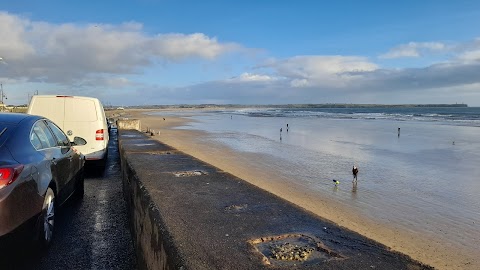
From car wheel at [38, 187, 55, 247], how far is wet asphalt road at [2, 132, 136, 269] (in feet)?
0.40

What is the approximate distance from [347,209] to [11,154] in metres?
8.20

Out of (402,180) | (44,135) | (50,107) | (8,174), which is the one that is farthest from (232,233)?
(402,180)

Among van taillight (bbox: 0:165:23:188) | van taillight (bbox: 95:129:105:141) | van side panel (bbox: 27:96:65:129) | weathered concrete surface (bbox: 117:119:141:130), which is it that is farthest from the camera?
weathered concrete surface (bbox: 117:119:141:130)

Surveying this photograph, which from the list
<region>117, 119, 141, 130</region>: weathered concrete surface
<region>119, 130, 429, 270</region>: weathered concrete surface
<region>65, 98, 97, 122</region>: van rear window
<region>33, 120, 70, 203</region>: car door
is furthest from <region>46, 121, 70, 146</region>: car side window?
<region>117, 119, 141, 130</region>: weathered concrete surface

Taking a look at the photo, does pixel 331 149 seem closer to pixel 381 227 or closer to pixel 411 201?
pixel 411 201

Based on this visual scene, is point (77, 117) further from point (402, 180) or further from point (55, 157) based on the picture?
point (402, 180)

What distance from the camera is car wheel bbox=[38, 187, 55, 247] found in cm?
400

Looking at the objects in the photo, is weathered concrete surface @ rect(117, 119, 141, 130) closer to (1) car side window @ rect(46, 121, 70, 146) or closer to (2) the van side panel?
(2) the van side panel

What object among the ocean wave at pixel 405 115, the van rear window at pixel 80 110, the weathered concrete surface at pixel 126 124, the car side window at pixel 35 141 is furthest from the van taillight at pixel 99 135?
the ocean wave at pixel 405 115

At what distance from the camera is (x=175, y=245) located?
2527 millimetres

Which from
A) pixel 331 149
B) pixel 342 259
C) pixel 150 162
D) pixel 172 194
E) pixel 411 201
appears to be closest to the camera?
pixel 342 259

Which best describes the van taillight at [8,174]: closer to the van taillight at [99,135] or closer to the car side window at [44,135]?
the car side window at [44,135]

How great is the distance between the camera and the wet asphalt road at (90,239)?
3.80m

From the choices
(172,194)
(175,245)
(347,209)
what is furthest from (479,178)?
(175,245)
